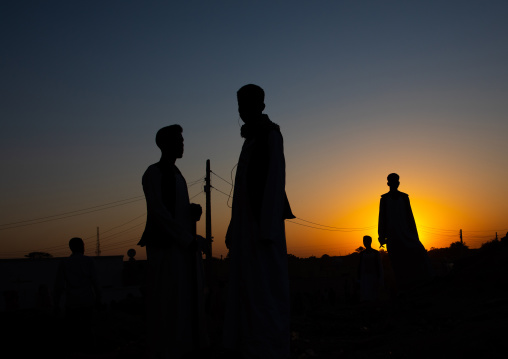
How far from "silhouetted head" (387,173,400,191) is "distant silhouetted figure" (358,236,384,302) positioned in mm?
2655

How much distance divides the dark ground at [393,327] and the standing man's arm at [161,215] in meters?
1.08

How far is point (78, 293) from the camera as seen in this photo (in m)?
8.17

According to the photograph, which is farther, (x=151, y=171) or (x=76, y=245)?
(x=76, y=245)

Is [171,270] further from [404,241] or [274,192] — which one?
[404,241]

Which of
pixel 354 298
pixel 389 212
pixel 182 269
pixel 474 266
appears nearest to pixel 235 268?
pixel 182 269

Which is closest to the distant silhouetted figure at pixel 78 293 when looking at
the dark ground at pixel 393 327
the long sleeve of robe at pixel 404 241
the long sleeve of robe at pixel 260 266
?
the dark ground at pixel 393 327

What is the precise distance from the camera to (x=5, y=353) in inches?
285

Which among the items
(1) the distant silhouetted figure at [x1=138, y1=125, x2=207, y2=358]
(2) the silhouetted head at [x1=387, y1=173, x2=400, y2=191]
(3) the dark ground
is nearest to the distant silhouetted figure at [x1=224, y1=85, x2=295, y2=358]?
(1) the distant silhouetted figure at [x1=138, y1=125, x2=207, y2=358]

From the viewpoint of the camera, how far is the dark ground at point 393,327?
566 centimetres

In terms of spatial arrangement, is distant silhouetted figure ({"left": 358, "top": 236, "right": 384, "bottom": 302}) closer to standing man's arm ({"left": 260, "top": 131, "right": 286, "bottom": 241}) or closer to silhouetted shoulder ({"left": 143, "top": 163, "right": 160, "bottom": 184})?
silhouetted shoulder ({"left": 143, "top": 163, "right": 160, "bottom": 184})

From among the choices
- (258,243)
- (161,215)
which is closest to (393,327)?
(161,215)

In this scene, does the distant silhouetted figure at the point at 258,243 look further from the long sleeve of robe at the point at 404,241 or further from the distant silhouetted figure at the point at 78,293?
the long sleeve of robe at the point at 404,241

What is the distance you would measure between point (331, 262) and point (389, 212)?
57.3 m

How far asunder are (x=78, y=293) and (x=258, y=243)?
496 centimetres
